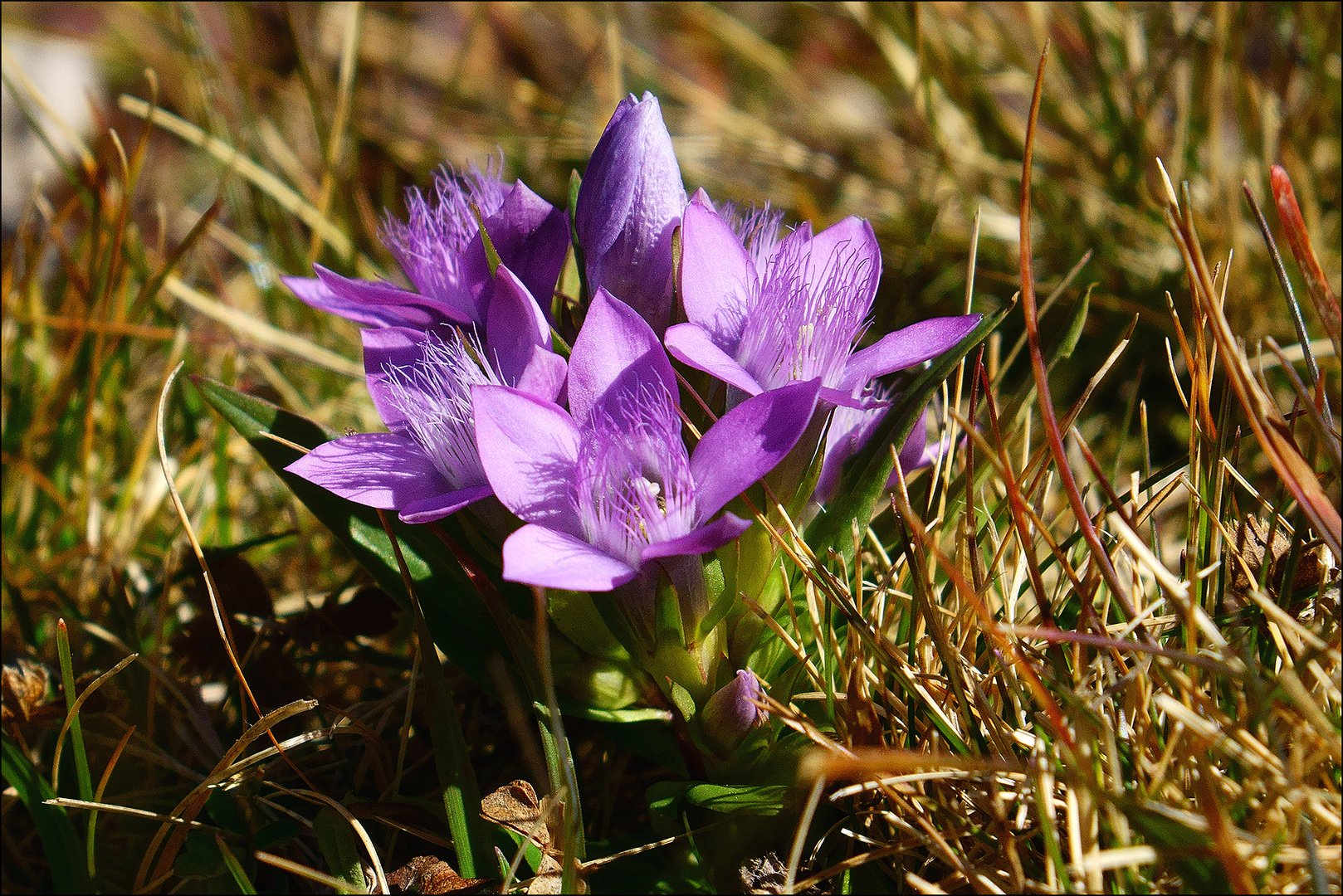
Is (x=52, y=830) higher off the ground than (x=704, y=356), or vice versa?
(x=704, y=356)

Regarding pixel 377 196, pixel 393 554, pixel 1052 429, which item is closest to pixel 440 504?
pixel 393 554

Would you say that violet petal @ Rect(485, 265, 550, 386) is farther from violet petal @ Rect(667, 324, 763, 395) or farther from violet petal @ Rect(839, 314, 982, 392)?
violet petal @ Rect(839, 314, 982, 392)


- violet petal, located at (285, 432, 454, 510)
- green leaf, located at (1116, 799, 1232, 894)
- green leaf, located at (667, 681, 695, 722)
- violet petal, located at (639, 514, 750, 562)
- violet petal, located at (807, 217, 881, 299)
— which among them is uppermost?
violet petal, located at (807, 217, 881, 299)

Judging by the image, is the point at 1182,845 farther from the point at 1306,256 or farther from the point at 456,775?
the point at 456,775

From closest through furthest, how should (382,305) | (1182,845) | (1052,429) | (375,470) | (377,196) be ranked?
(1182,845)
(1052,429)
(375,470)
(382,305)
(377,196)

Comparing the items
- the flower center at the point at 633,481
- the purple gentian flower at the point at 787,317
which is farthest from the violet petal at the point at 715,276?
the flower center at the point at 633,481

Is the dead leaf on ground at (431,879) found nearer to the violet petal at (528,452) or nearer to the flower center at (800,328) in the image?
the violet petal at (528,452)

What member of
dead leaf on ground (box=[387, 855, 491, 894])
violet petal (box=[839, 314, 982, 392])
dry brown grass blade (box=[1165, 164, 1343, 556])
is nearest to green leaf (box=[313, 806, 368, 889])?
dead leaf on ground (box=[387, 855, 491, 894])

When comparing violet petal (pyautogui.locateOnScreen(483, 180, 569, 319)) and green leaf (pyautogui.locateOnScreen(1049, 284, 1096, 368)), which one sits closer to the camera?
violet petal (pyautogui.locateOnScreen(483, 180, 569, 319))
